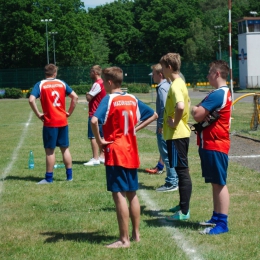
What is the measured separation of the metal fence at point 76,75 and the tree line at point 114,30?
24.8 feet

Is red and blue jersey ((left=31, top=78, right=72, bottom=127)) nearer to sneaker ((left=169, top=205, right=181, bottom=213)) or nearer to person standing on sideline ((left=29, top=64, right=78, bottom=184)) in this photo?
person standing on sideline ((left=29, top=64, right=78, bottom=184))

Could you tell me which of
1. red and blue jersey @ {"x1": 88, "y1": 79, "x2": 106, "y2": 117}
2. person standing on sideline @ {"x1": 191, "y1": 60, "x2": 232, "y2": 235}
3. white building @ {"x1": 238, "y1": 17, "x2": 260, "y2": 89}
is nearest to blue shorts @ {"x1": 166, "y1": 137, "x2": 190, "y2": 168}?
person standing on sideline @ {"x1": 191, "y1": 60, "x2": 232, "y2": 235}

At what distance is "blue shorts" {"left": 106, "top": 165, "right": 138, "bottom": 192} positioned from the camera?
597cm

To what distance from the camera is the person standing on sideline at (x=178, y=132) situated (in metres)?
6.87

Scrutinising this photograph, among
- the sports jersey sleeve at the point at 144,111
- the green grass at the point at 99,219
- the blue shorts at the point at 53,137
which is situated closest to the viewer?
the green grass at the point at 99,219

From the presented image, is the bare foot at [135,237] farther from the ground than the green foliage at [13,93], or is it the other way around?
the bare foot at [135,237]

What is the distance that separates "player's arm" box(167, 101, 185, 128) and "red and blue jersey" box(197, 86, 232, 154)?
1.03 ft

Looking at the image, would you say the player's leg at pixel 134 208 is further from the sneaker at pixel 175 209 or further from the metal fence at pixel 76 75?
the metal fence at pixel 76 75

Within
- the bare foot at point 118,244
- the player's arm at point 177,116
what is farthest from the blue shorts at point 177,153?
the bare foot at point 118,244

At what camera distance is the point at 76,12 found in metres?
86.1

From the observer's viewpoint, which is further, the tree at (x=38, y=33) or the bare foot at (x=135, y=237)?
the tree at (x=38, y=33)

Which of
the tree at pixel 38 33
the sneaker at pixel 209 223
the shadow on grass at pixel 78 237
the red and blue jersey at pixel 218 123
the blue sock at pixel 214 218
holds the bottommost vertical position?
the shadow on grass at pixel 78 237

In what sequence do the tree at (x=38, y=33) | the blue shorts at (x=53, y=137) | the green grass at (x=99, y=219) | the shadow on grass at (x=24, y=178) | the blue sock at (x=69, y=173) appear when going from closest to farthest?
1. the green grass at (x=99, y=219)
2. the blue shorts at (x=53, y=137)
3. the blue sock at (x=69, y=173)
4. the shadow on grass at (x=24, y=178)
5. the tree at (x=38, y=33)

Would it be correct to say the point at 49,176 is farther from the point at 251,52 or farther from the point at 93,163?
the point at 251,52
